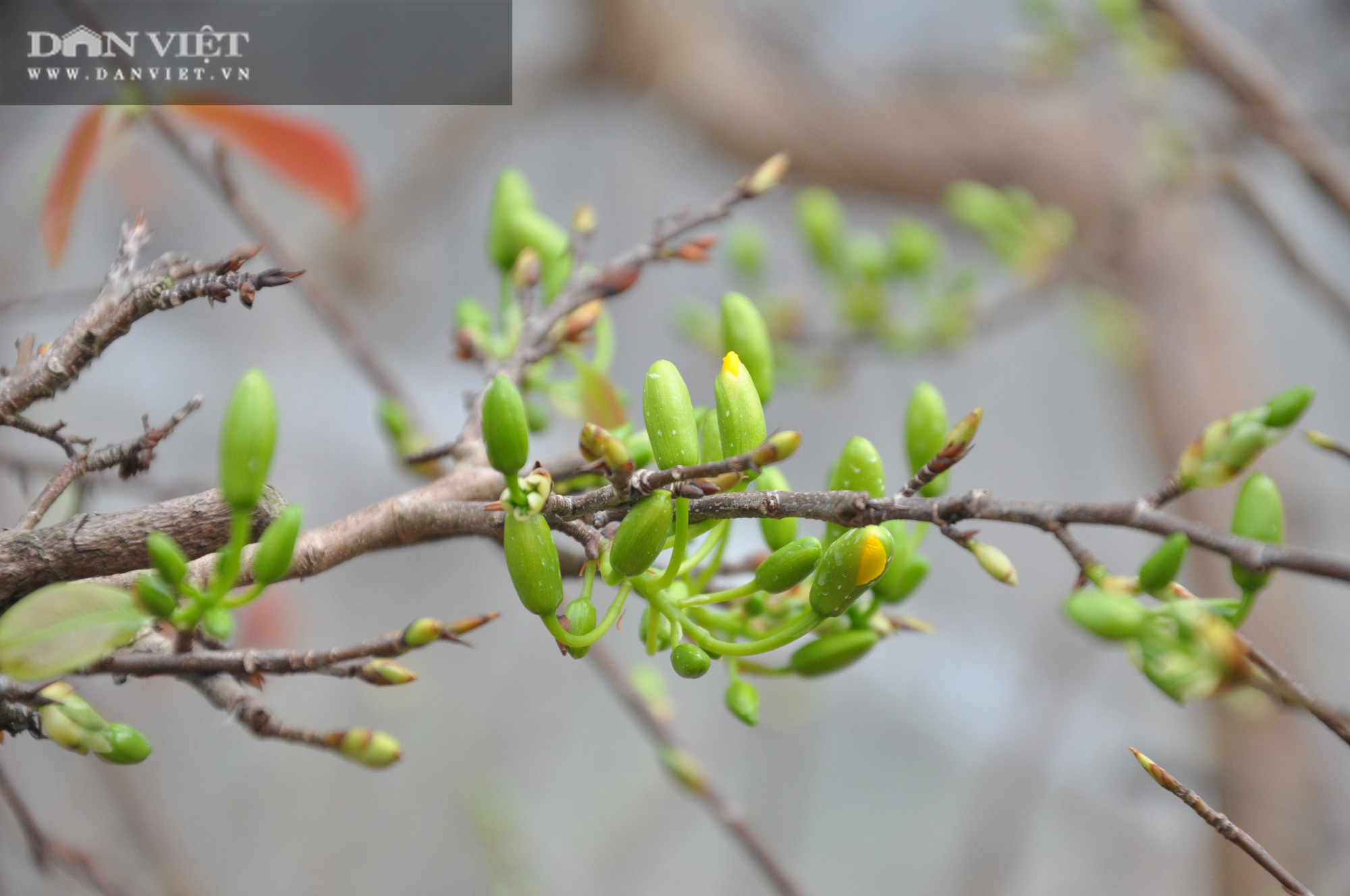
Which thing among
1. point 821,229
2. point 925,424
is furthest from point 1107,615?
point 821,229

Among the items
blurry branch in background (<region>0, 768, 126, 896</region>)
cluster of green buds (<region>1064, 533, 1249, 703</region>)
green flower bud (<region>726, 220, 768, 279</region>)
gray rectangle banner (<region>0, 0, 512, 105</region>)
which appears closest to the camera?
cluster of green buds (<region>1064, 533, 1249, 703</region>)

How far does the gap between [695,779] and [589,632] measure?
0.80 feet

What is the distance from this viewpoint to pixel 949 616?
5.55 feet

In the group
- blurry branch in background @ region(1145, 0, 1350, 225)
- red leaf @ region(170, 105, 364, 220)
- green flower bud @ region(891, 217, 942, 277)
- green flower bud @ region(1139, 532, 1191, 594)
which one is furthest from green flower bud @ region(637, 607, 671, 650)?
blurry branch in background @ region(1145, 0, 1350, 225)

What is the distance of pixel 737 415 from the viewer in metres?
0.19

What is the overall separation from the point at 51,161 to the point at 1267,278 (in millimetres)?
2135

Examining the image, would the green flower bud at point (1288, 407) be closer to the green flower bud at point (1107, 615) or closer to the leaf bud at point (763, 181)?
the green flower bud at point (1107, 615)

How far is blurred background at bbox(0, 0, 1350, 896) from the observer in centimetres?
85

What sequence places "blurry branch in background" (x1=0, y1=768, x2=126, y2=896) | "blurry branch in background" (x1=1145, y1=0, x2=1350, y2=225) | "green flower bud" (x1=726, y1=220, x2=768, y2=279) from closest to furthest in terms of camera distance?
1. "blurry branch in background" (x1=0, y1=768, x2=126, y2=896)
2. "blurry branch in background" (x1=1145, y1=0, x2=1350, y2=225)
3. "green flower bud" (x1=726, y1=220, x2=768, y2=279)

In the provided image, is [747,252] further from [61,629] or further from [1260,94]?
[61,629]

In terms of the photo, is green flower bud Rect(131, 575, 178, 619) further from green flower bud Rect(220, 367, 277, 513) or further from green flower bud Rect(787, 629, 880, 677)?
green flower bud Rect(787, 629, 880, 677)

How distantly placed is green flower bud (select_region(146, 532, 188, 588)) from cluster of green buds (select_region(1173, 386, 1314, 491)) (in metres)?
0.19

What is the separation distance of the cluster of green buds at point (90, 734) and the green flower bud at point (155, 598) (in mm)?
46

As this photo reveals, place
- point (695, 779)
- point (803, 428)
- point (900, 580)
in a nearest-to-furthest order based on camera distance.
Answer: point (900, 580) < point (695, 779) < point (803, 428)
